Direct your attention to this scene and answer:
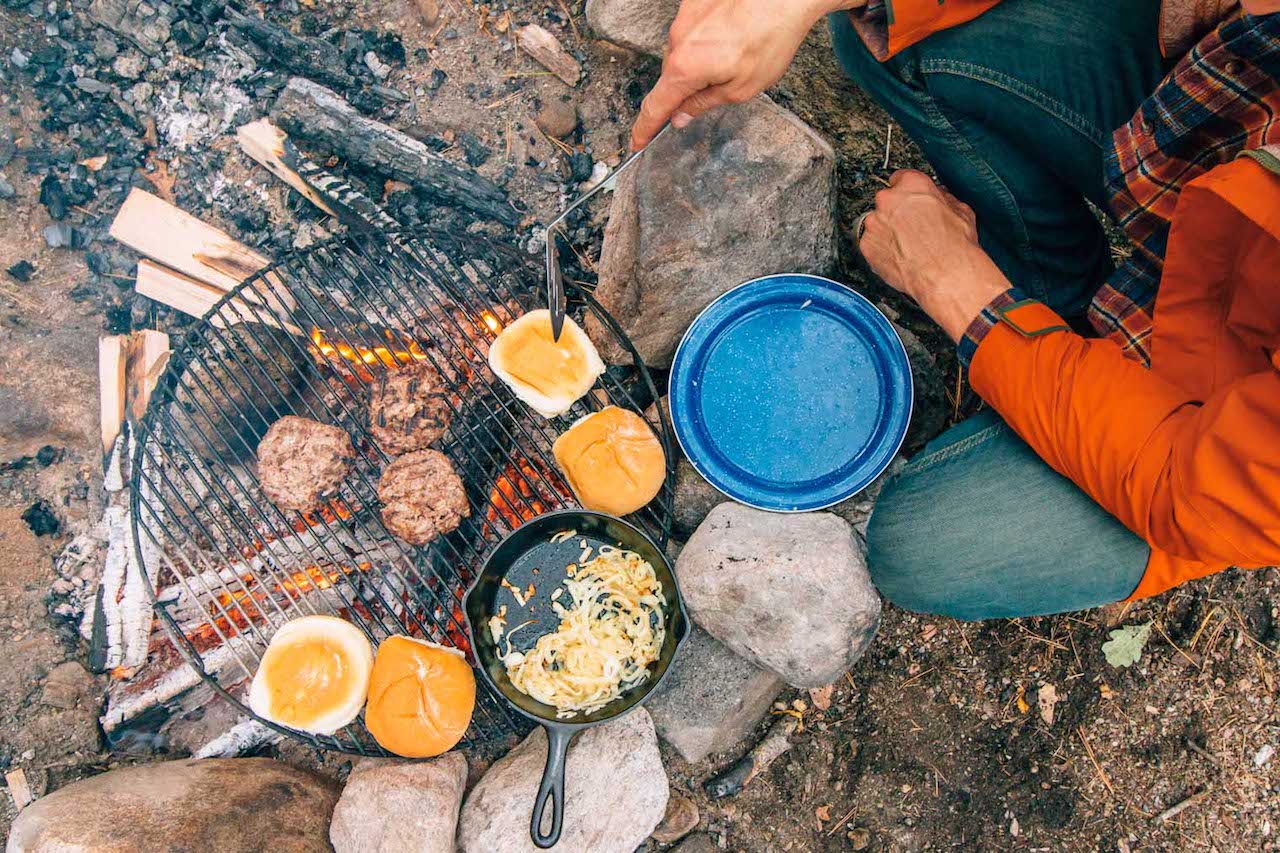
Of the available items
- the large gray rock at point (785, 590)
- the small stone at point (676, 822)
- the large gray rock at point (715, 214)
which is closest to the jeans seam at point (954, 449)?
the large gray rock at point (785, 590)

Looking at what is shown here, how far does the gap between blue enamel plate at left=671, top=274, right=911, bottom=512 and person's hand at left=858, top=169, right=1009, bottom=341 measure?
25 centimetres

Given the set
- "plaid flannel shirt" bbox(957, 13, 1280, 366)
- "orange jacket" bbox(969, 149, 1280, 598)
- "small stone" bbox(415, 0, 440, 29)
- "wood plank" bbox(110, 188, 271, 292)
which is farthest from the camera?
"small stone" bbox(415, 0, 440, 29)

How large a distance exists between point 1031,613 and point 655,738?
1.65m

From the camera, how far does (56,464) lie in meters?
3.85

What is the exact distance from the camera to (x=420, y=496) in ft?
10.8

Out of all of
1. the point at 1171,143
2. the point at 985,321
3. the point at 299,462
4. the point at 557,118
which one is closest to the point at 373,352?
the point at 299,462

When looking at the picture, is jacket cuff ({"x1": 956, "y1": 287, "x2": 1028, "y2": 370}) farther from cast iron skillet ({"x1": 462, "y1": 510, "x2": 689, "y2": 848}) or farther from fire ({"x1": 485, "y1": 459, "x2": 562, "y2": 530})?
fire ({"x1": 485, "y1": 459, "x2": 562, "y2": 530})

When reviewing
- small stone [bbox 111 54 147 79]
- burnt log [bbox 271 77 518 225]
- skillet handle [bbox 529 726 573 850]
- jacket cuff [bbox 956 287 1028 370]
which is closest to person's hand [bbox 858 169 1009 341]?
jacket cuff [bbox 956 287 1028 370]

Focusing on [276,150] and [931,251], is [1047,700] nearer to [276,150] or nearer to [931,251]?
[931,251]

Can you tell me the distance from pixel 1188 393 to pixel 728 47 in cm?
188

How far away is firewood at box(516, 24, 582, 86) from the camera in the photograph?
3998 mm

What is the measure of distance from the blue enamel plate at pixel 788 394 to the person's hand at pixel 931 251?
9.8 inches

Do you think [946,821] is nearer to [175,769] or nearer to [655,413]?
[655,413]

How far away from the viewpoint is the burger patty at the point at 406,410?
3361mm
